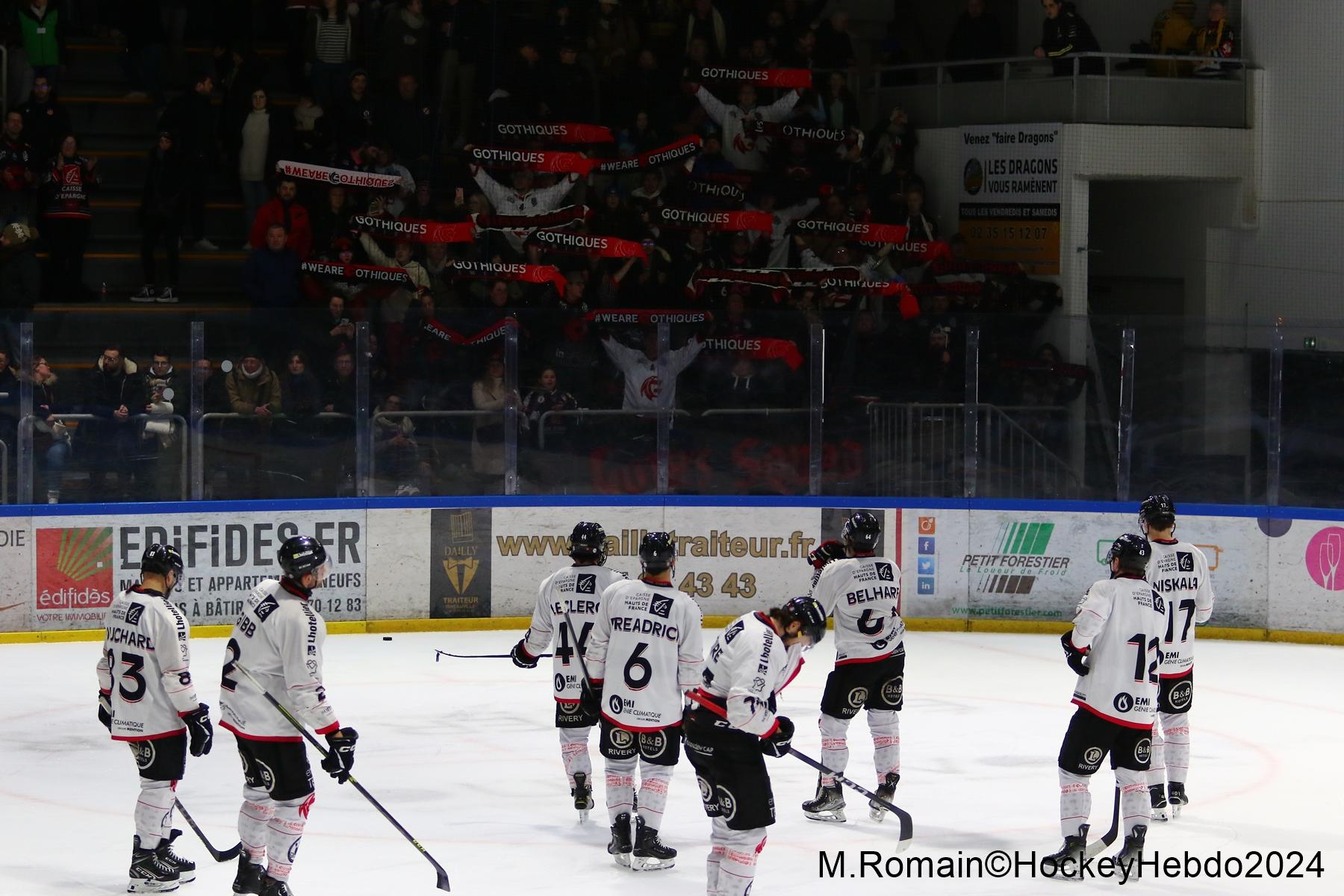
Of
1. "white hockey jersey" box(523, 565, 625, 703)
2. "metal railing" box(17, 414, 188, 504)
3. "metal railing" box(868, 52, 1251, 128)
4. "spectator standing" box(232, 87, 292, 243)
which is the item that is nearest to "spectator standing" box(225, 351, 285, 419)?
"metal railing" box(17, 414, 188, 504)

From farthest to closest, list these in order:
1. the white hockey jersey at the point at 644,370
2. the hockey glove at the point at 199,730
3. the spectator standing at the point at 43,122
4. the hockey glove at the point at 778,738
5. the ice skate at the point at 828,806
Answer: the spectator standing at the point at 43,122
the white hockey jersey at the point at 644,370
the ice skate at the point at 828,806
the hockey glove at the point at 199,730
the hockey glove at the point at 778,738

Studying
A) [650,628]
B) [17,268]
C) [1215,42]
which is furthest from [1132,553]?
[1215,42]

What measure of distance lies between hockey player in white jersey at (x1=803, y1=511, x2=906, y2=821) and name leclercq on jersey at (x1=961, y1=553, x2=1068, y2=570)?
17.1 feet

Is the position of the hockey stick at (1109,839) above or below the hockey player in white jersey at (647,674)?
below

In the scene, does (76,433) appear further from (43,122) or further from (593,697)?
(593,697)

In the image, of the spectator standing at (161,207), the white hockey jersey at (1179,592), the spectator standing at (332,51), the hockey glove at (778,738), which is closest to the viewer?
the hockey glove at (778,738)

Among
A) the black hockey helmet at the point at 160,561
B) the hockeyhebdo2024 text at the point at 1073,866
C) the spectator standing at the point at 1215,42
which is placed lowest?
the hockeyhebdo2024 text at the point at 1073,866

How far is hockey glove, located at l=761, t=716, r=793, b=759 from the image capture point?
6.82 metres

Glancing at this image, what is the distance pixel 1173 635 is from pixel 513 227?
8497 millimetres

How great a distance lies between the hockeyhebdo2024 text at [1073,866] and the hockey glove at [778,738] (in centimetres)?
121

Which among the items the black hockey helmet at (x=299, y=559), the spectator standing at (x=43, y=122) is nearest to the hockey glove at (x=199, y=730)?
the black hockey helmet at (x=299, y=559)

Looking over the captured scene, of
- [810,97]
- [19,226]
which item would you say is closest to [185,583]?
[19,226]

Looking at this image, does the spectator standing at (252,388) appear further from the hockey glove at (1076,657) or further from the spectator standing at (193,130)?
the hockey glove at (1076,657)

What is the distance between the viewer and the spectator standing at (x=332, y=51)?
16.8m
